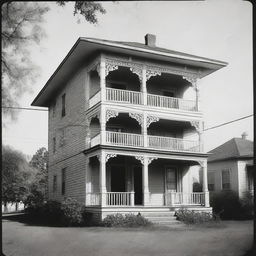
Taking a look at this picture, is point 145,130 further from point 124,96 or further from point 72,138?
point 72,138

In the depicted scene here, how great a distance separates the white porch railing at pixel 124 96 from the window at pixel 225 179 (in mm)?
5800

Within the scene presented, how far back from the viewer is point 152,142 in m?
19.2

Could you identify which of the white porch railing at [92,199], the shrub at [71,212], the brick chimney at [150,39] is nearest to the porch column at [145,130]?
the white porch railing at [92,199]

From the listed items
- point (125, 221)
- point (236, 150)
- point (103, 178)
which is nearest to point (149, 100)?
point (236, 150)

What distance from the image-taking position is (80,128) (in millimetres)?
20578

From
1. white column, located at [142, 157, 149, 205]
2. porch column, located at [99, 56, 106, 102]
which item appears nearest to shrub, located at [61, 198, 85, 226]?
white column, located at [142, 157, 149, 205]

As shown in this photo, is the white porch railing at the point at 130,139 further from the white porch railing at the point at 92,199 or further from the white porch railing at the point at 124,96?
the white porch railing at the point at 92,199

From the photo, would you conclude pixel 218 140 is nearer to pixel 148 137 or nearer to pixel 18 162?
pixel 148 137

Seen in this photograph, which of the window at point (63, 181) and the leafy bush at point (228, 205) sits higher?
the window at point (63, 181)

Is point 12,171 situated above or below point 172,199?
above

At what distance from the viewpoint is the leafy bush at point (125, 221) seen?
15.3m

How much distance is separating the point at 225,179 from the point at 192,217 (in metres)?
4.03

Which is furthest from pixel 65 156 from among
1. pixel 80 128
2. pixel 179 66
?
pixel 179 66

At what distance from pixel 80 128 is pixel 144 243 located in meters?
10.9
